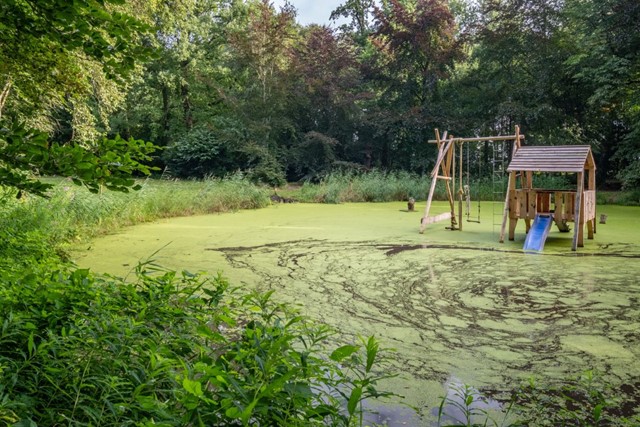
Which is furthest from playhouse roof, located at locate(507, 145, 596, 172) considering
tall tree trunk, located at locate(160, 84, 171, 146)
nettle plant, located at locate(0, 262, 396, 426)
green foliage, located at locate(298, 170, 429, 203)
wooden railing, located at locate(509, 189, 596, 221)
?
tall tree trunk, located at locate(160, 84, 171, 146)

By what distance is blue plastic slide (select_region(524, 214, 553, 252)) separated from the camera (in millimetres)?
5802

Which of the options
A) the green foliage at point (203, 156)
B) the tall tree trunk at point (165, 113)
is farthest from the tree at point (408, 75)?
the tall tree trunk at point (165, 113)

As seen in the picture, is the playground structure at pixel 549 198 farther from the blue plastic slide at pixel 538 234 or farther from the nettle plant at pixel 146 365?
the nettle plant at pixel 146 365

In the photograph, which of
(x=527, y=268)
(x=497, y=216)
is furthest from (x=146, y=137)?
(x=527, y=268)

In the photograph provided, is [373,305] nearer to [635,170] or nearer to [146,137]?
[635,170]

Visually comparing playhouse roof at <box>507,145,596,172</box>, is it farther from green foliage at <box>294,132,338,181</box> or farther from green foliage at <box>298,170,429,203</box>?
green foliage at <box>294,132,338,181</box>

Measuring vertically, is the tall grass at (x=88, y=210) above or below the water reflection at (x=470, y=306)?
above

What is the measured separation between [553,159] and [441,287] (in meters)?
3.36

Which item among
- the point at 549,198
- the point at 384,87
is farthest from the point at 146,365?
the point at 384,87

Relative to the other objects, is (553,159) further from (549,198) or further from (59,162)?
(59,162)

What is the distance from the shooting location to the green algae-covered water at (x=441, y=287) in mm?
2443

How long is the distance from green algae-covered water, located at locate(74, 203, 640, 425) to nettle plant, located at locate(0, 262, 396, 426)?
814 mm

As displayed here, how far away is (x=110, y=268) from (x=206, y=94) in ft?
57.3

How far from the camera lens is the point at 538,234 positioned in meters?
6.01
